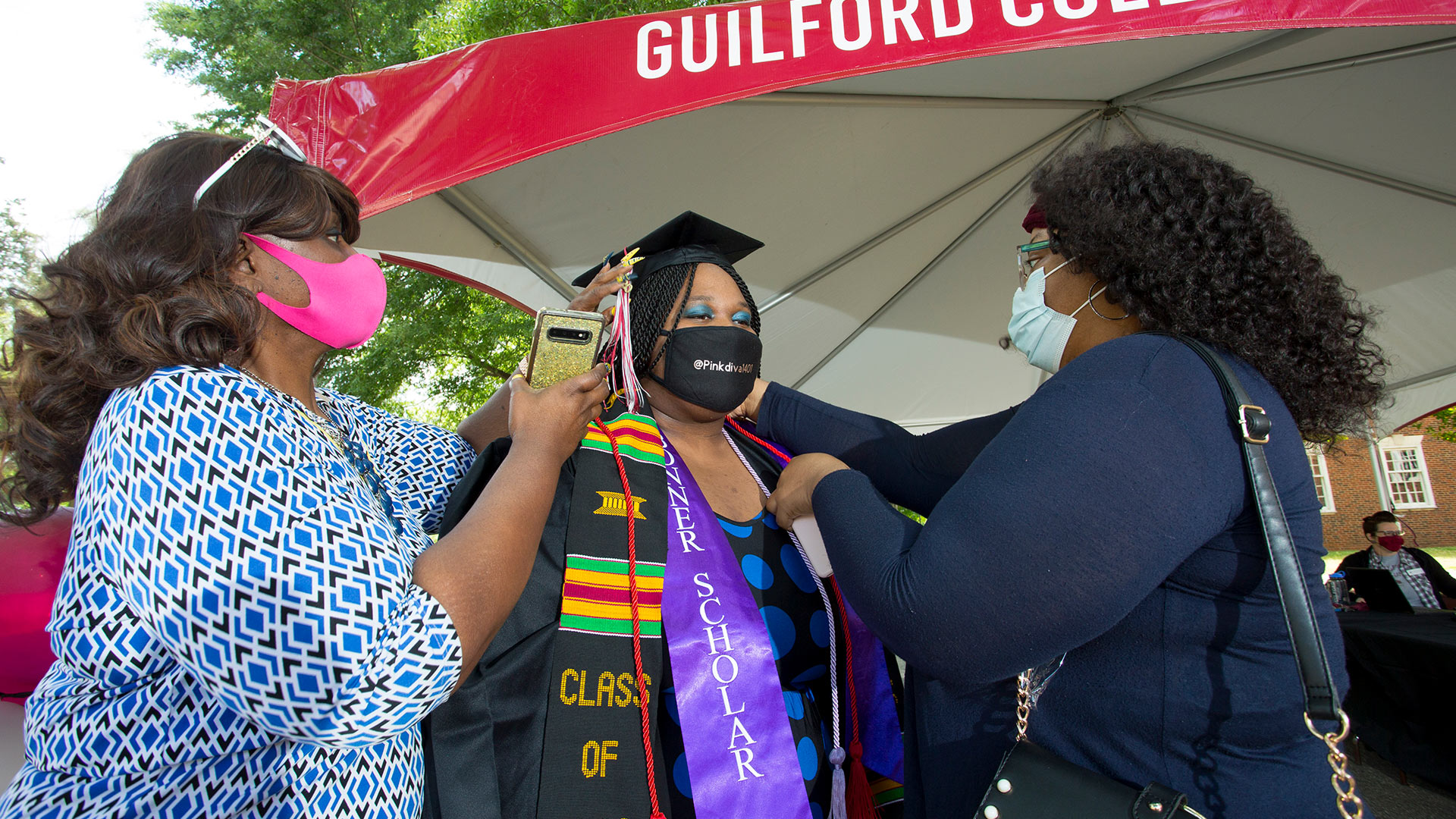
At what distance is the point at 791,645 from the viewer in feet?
6.04

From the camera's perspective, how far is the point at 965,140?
3.66m

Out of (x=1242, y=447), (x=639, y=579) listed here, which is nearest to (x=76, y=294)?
(x=639, y=579)

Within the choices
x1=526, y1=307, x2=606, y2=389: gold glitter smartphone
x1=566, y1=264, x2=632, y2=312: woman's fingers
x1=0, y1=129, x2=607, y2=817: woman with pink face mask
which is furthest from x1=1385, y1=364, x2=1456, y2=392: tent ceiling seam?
x1=0, y1=129, x2=607, y2=817: woman with pink face mask

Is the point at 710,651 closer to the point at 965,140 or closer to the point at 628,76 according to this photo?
the point at 628,76

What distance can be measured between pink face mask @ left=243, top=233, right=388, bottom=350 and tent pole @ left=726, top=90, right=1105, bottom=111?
6.11 ft

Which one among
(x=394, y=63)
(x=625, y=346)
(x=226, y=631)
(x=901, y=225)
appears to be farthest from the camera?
(x=394, y=63)

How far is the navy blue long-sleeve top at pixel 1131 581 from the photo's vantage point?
105 cm

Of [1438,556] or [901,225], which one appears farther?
[1438,556]

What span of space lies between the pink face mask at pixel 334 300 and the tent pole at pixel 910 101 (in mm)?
1863

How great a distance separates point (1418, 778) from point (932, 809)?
4757 mm

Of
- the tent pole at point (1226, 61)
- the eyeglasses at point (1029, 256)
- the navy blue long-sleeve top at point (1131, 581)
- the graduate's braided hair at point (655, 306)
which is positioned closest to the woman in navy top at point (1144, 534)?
the navy blue long-sleeve top at point (1131, 581)

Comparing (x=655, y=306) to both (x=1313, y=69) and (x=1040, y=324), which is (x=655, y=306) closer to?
→ (x=1040, y=324)

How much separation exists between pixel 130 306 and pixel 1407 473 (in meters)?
28.4

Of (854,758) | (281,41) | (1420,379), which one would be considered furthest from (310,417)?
(281,41)
